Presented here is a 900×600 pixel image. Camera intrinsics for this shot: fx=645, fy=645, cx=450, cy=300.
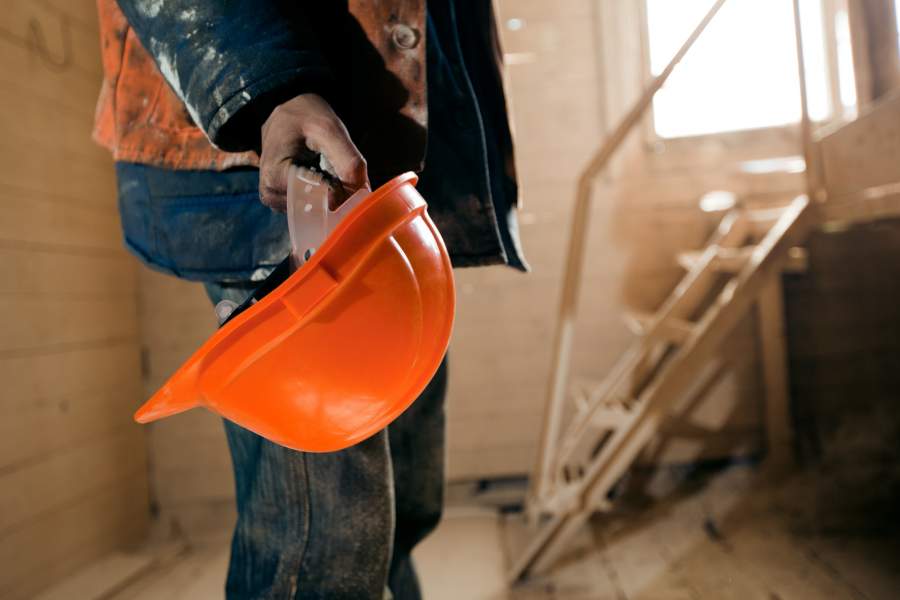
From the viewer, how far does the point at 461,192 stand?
695 mm

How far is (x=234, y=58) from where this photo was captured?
A: 506 mm

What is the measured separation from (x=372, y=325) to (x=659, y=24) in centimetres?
251

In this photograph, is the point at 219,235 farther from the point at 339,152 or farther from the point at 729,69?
the point at 729,69

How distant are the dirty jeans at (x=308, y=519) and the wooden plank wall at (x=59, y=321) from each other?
4.77 ft

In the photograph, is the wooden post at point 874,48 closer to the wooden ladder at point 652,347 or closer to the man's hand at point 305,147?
the wooden ladder at point 652,347

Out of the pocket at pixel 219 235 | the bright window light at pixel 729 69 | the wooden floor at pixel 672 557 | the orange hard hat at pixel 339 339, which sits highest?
the bright window light at pixel 729 69

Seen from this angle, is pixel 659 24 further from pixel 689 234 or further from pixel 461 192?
pixel 461 192

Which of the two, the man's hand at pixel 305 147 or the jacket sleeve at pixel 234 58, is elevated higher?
the jacket sleeve at pixel 234 58

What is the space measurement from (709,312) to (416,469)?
1383 mm

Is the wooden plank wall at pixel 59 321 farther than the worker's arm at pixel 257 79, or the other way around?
the wooden plank wall at pixel 59 321

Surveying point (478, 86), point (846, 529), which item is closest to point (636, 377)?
point (846, 529)

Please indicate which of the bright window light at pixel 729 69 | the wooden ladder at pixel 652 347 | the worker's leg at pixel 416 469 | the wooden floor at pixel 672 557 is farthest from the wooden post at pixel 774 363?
the worker's leg at pixel 416 469

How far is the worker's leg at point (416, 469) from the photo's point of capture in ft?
2.85

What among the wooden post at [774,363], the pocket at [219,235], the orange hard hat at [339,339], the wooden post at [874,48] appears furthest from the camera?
the wooden post at [774,363]
